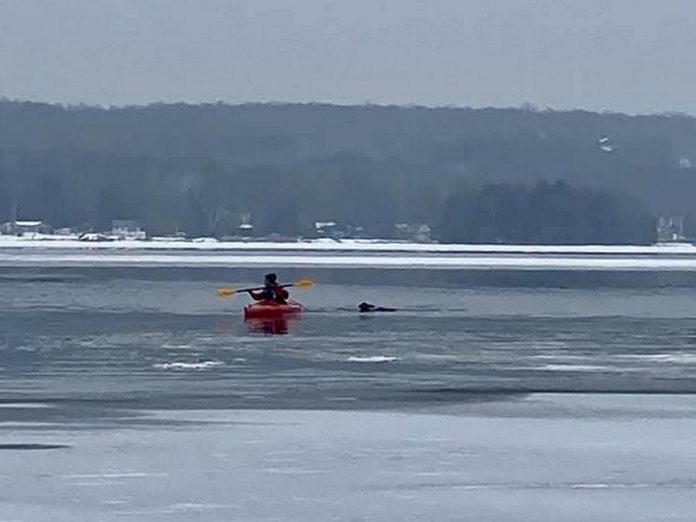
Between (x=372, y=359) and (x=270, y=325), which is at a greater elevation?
(x=270, y=325)

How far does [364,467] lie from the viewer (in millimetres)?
11578

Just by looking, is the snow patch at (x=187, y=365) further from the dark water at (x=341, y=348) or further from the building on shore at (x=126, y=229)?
the building on shore at (x=126, y=229)

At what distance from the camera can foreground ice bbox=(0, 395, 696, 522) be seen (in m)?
10.1

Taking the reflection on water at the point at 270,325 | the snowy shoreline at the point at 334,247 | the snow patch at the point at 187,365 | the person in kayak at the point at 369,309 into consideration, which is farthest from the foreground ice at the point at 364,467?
the snowy shoreline at the point at 334,247

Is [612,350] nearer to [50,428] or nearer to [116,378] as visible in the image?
[116,378]

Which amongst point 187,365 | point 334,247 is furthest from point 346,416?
point 334,247

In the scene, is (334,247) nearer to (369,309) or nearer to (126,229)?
(126,229)

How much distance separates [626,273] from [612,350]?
1349 inches

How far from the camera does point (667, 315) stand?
2945cm

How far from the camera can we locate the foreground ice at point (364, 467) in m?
10.1

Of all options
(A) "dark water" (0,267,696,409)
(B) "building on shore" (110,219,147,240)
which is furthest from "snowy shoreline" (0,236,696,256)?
(A) "dark water" (0,267,696,409)

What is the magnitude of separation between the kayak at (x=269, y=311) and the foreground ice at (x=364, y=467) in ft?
45.7

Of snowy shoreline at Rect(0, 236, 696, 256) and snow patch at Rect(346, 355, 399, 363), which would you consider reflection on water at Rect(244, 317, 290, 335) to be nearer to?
snow patch at Rect(346, 355, 399, 363)

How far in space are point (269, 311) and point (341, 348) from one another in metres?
7.43
